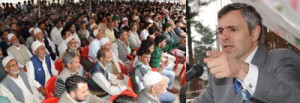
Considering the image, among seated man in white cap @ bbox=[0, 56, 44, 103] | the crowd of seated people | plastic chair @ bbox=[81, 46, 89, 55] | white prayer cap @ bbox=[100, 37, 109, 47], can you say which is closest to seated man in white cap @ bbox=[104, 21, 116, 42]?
the crowd of seated people

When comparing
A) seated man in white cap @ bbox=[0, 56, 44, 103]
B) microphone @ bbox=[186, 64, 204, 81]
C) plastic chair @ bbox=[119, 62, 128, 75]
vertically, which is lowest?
plastic chair @ bbox=[119, 62, 128, 75]

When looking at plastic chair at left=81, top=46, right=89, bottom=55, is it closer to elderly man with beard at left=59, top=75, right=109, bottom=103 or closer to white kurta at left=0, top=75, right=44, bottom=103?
white kurta at left=0, top=75, right=44, bottom=103

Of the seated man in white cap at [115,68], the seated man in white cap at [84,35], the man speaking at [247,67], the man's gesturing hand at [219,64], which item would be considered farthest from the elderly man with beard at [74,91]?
the man's gesturing hand at [219,64]

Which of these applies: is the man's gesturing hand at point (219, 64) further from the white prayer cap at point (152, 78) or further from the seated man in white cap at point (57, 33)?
the seated man in white cap at point (57, 33)

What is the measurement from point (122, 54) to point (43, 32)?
78 cm

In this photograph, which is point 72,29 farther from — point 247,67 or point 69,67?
point 247,67

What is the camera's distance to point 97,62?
320cm

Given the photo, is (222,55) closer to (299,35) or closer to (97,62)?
(299,35)

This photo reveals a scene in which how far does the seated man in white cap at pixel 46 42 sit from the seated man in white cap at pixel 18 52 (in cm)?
14

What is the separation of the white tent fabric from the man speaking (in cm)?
1

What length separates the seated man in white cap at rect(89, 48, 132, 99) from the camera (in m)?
3.12

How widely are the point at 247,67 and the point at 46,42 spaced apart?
10.7 ft

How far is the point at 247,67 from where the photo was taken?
1.64 ft

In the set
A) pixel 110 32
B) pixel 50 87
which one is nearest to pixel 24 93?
pixel 50 87
